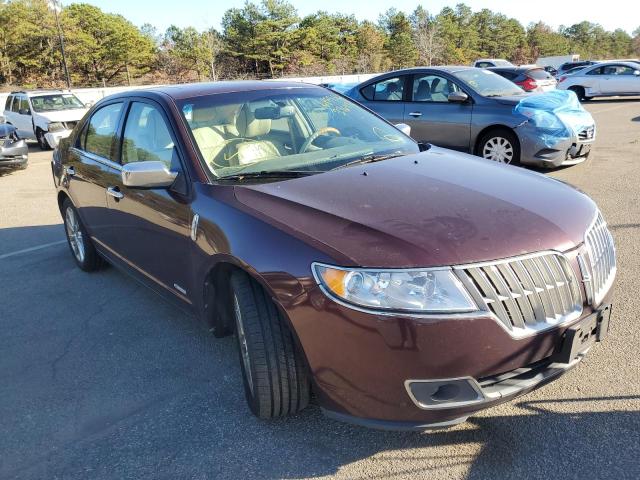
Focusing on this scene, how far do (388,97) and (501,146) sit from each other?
2.25m

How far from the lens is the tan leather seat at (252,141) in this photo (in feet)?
10.7

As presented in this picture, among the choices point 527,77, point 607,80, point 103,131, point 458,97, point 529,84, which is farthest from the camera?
point 607,80

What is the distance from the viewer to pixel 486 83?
8500mm

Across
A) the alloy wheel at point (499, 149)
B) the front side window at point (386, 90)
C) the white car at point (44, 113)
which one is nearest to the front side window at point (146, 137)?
the alloy wheel at point (499, 149)

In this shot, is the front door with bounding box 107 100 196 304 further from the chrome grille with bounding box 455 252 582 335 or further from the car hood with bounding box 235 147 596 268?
the chrome grille with bounding box 455 252 582 335

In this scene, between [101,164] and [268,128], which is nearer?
[268,128]

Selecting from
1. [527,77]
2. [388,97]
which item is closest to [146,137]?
[388,97]

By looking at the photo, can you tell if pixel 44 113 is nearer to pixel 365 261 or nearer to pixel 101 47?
pixel 365 261

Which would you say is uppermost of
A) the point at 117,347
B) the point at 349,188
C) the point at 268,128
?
the point at 268,128

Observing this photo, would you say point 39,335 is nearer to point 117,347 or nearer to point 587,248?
point 117,347

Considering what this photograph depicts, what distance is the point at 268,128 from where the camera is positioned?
3600 millimetres

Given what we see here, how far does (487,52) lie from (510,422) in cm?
8732

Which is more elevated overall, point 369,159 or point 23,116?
point 23,116

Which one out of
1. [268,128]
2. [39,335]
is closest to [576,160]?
[268,128]
